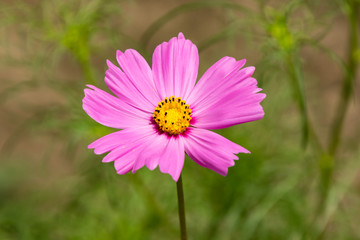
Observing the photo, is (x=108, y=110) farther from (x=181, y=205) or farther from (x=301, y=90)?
(x=301, y=90)

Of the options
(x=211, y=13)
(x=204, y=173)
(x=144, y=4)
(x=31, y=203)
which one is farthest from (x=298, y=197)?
(x=144, y=4)

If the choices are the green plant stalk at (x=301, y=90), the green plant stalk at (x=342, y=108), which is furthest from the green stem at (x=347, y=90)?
the green plant stalk at (x=301, y=90)

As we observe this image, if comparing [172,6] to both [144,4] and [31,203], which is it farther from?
[31,203]

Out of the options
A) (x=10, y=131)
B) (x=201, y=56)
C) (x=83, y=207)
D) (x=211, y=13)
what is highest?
(x=211, y=13)

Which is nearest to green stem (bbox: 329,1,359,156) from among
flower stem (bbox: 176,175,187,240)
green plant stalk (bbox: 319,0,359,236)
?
green plant stalk (bbox: 319,0,359,236)

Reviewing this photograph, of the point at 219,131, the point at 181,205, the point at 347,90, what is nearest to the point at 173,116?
the point at 181,205
